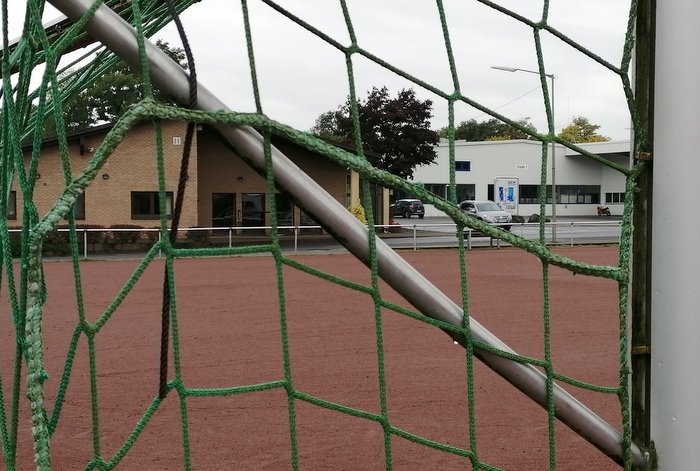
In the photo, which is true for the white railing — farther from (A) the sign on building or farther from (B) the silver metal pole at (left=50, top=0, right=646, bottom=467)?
(B) the silver metal pole at (left=50, top=0, right=646, bottom=467)

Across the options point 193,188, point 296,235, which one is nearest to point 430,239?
point 296,235

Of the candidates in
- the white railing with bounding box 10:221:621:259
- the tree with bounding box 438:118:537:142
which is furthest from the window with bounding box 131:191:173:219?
the tree with bounding box 438:118:537:142

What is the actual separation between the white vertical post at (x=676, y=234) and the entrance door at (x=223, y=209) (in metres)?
21.3

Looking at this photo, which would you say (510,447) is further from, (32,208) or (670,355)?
(32,208)

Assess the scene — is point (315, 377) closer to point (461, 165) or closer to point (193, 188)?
point (461, 165)

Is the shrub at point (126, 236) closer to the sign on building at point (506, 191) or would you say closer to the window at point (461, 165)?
the sign on building at point (506, 191)

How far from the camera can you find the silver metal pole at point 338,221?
1.35 metres

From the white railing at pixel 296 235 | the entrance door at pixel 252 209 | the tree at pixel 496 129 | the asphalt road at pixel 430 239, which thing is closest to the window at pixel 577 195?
the asphalt road at pixel 430 239

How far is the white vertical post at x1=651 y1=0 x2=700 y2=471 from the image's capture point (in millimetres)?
1521

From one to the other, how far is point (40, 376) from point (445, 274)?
39.7ft

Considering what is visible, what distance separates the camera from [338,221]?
1.51 meters

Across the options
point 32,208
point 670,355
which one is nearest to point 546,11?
point 670,355

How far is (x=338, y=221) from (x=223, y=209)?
2147 centimetres

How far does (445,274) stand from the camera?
1323cm
